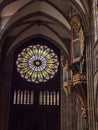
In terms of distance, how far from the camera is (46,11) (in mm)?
23844

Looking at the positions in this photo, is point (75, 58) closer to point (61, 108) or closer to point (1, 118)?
point (61, 108)

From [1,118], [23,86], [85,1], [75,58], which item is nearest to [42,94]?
[23,86]

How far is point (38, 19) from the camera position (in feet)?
82.8

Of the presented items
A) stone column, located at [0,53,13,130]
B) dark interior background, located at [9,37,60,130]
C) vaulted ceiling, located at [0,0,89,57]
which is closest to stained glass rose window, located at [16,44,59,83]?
dark interior background, located at [9,37,60,130]

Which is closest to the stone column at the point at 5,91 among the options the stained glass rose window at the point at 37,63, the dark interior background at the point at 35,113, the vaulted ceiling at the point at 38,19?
the dark interior background at the point at 35,113

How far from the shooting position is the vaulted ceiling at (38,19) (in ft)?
72.5

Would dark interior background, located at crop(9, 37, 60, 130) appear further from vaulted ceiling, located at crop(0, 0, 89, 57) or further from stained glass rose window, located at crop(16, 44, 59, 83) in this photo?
vaulted ceiling, located at crop(0, 0, 89, 57)

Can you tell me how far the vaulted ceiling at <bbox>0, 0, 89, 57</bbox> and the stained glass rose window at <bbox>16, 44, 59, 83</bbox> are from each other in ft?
3.79

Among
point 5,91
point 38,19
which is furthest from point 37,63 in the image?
point 38,19

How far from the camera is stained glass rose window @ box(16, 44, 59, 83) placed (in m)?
26.8

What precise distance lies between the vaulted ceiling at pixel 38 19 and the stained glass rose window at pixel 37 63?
115 centimetres

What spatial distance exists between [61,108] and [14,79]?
4.47m

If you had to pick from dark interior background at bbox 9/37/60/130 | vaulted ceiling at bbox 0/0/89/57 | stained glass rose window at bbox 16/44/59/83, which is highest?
vaulted ceiling at bbox 0/0/89/57

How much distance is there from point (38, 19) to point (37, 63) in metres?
4.02
